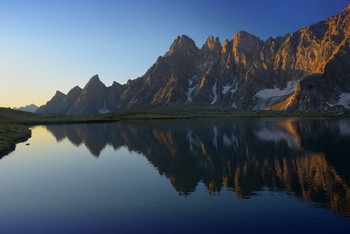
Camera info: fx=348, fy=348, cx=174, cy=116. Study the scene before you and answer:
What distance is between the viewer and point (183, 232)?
34906mm

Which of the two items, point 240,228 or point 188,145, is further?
point 188,145

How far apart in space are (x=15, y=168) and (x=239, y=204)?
53.0 metres

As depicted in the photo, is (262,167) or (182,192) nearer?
(182,192)

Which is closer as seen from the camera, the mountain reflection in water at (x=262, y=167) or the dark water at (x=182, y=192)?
the dark water at (x=182, y=192)

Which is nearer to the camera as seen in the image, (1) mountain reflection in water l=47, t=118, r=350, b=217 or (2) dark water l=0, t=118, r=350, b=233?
(2) dark water l=0, t=118, r=350, b=233

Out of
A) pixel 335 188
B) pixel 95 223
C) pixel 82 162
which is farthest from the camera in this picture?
pixel 82 162

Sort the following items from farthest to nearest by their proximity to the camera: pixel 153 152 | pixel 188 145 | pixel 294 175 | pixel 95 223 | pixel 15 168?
1. pixel 188 145
2. pixel 153 152
3. pixel 15 168
4. pixel 294 175
5. pixel 95 223

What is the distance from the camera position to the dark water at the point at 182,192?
37.5 metres

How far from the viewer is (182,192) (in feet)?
168

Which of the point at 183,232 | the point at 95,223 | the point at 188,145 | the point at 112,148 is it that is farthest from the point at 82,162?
the point at 183,232

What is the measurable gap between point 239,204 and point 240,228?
337 inches

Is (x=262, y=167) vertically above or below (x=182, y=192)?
below

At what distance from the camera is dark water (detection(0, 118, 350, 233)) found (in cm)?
3747

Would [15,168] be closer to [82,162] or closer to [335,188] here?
A: [82,162]
